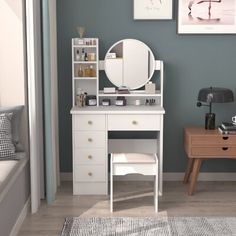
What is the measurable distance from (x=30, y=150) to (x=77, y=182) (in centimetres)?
69

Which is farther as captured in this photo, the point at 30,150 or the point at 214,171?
the point at 214,171

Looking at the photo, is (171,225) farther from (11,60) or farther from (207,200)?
(11,60)

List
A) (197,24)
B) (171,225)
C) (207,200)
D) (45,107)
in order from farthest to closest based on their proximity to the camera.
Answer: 1. (197,24)
2. (207,200)
3. (45,107)
4. (171,225)

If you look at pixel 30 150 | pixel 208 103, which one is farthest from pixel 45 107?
pixel 208 103

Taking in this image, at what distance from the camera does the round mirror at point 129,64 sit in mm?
4410

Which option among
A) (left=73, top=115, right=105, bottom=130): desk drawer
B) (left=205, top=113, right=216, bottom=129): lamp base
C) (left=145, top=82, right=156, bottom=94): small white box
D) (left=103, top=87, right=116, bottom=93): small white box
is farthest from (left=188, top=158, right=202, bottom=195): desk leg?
(left=103, top=87, right=116, bottom=93): small white box

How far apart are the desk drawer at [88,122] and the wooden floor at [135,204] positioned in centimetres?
60

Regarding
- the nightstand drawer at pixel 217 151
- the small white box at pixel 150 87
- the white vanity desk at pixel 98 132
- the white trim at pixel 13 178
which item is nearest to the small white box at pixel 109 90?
the white vanity desk at pixel 98 132

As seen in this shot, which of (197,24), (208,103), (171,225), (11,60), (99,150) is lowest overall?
(171,225)

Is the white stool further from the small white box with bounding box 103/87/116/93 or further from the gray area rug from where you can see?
the small white box with bounding box 103/87/116/93

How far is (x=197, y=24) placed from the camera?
4.38 meters

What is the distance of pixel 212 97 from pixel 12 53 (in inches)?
65.8

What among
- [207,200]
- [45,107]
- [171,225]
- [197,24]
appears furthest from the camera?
[197,24]

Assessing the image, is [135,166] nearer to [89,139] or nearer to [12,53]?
[89,139]
